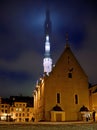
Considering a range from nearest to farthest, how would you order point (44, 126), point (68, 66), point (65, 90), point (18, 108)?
point (44, 126) < point (65, 90) < point (68, 66) < point (18, 108)

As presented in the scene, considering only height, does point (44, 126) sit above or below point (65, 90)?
below

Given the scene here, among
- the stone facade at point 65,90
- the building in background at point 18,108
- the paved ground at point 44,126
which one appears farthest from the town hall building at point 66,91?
the building in background at point 18,108

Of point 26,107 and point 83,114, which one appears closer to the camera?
point 83,114

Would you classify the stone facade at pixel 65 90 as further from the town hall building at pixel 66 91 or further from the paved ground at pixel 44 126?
the paved ground at pixel 44 126

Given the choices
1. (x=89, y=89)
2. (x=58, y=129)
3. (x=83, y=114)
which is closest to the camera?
(x=58, y=129)

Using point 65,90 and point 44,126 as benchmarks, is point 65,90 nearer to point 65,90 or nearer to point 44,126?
point 65,90

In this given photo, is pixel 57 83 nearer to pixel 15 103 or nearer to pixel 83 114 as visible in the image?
pixel 83 114

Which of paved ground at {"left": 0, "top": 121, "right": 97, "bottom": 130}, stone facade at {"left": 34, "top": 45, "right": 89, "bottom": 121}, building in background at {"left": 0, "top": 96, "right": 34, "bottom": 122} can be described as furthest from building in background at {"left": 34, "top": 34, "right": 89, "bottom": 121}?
building in background at {"left": 0, "top": 96, "right": 34, "bottom": 122}

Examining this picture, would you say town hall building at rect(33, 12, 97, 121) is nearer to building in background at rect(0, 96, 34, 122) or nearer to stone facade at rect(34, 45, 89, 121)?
stone facade at rect(34, 45, 89, 121)

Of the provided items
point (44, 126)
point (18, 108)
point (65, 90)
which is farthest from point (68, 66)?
point (18, 108)

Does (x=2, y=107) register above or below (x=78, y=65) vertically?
below

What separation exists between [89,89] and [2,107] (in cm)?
6141

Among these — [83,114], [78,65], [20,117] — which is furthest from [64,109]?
[20,117]

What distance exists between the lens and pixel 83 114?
6575 centimetres
